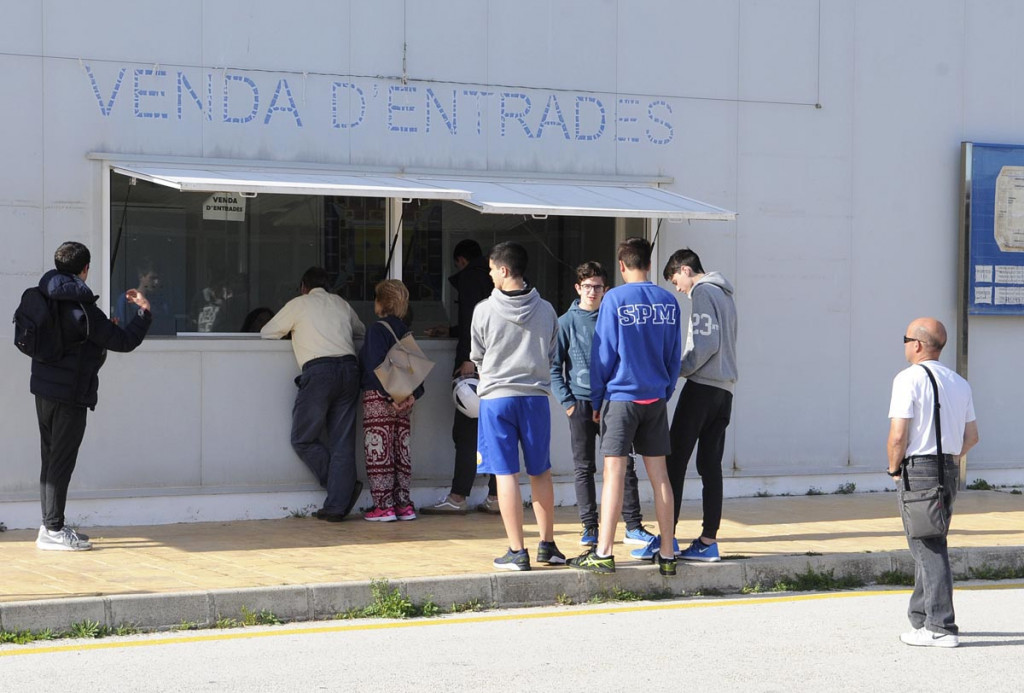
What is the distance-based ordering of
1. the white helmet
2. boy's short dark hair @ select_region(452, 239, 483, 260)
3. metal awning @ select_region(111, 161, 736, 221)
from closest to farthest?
metal awning @ select_region(111, 161, 736, 221) < the white helmet < boy's short dark hair @ select_region(452, 239, 483, 260)

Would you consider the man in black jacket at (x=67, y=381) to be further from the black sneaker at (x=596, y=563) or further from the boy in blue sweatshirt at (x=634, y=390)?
the black sneaker at (x=596, y=563)

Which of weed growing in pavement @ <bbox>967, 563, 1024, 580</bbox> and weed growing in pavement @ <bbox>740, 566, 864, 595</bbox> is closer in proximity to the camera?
weed growing in pavement @ <bbox>740, 566, 864, 595</bbox>

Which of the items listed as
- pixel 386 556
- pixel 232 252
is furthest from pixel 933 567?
pixel 232 252

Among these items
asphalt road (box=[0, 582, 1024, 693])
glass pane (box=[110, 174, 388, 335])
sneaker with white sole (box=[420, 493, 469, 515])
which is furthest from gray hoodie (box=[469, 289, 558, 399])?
glass pane (box=[110, 174, 388, 335])

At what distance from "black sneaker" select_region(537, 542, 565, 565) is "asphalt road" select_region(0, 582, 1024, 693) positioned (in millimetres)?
507

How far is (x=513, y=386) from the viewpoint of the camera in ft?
28.2

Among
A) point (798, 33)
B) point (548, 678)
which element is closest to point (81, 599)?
point (548, 678)

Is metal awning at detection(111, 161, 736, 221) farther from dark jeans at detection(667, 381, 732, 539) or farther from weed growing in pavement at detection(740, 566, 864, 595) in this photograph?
weed growing in pavement at detection(740, 566, 864, 595)

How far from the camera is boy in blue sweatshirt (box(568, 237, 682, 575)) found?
8594 mm

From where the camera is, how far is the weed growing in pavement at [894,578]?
30.8ft

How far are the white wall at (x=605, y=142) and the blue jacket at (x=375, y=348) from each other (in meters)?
0.63

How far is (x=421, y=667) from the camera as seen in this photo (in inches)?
266

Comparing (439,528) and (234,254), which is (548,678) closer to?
(439,528)

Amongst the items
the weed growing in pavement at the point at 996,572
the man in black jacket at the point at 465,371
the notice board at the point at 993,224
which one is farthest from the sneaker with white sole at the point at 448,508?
the notice board at the point at 993,224
